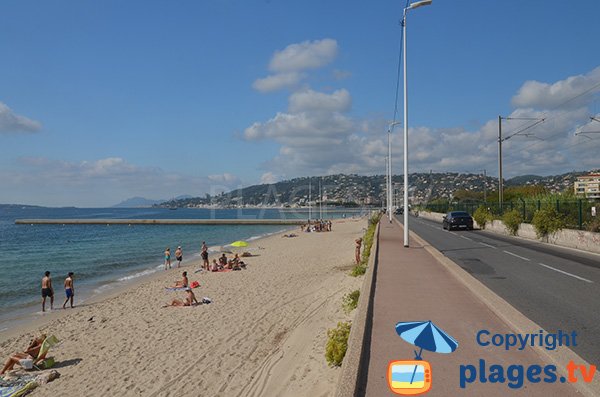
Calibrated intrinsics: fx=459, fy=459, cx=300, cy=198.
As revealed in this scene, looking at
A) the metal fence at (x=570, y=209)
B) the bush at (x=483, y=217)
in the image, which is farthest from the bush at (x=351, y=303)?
the bush at (x=483, y=217)

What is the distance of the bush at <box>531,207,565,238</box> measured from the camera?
22.4m

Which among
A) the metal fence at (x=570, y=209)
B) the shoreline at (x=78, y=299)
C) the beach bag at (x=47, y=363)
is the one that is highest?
the metal fence at (x=570, y=209)

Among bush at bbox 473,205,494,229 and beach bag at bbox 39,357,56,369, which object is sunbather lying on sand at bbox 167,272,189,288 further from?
bush at bbox 473,205,494,229

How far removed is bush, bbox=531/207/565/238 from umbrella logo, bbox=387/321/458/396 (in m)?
18.5

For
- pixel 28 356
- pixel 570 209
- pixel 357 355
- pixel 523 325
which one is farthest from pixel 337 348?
pixel 570 209

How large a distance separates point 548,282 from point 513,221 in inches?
713

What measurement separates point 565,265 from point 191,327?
1169cm

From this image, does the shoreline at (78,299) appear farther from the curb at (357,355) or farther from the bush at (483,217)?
the bush at (483,217)

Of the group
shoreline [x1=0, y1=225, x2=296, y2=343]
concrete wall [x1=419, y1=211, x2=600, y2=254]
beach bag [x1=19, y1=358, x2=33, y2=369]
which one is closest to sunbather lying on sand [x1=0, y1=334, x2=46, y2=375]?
beach bag [x1=19, y1=358, x2=33, y2=369]

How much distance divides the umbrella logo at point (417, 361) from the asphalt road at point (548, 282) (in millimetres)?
1749

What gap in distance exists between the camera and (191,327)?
41.3 ft

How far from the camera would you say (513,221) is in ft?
92.3

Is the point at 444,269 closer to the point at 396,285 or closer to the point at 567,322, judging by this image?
the point at 396,285

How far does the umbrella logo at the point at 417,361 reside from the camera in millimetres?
4836
